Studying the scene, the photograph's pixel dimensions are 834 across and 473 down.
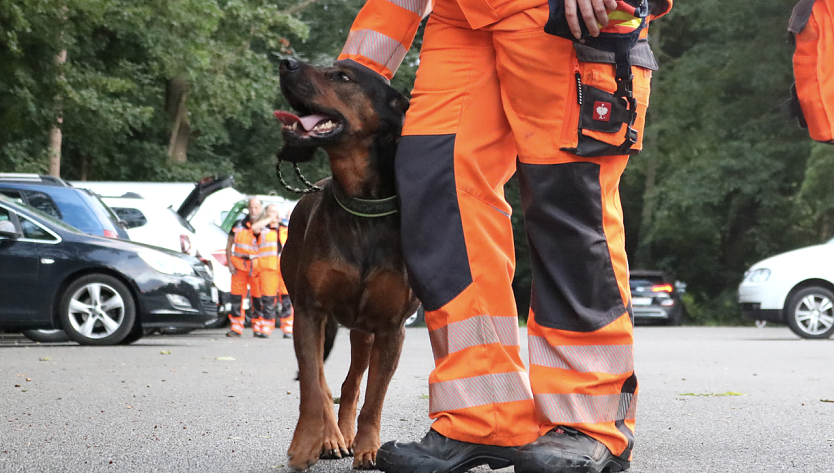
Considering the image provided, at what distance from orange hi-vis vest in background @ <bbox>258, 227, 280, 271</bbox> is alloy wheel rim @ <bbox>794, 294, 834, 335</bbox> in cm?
672

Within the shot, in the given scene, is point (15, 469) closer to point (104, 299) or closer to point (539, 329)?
point (539, 329)

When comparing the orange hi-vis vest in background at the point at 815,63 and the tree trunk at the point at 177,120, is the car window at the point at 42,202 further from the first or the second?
the tree trunk at the point at 177,120

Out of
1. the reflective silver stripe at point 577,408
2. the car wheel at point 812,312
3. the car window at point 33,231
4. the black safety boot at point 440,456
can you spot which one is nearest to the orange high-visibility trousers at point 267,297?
the car window at point 33,231

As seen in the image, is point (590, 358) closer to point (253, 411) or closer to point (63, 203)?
point (253, 411)

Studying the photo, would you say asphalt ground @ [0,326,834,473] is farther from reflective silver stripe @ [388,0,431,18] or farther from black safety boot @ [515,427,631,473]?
reflective silver stripe @ [388,0,431,18]

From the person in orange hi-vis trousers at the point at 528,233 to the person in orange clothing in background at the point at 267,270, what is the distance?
11.6 meters

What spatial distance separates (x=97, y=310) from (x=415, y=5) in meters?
8.30

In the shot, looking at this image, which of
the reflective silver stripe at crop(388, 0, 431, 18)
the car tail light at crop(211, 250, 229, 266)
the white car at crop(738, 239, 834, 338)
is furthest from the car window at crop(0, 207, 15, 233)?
the white car at crop(738, 239, 834, 338)

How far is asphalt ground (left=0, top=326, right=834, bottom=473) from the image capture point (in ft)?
12.8

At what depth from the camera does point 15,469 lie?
362cm

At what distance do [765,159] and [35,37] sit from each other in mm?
16762

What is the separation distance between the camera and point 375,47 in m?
3.96

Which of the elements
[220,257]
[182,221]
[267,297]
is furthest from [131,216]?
[267,297]

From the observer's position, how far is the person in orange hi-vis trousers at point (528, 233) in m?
3.36
